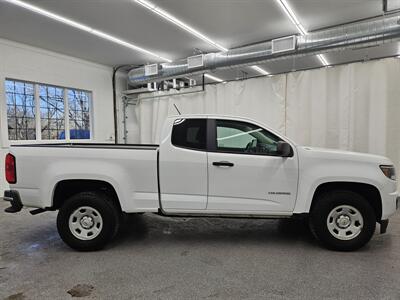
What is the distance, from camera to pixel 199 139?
3.49 metres

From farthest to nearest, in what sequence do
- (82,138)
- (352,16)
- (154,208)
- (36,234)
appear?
(82,138)
(352,16)
(36,234)
(154,208)

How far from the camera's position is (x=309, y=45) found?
551 cm

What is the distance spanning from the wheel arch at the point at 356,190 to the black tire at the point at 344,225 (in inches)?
4.0

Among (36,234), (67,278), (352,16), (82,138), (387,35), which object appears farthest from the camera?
(82,138)

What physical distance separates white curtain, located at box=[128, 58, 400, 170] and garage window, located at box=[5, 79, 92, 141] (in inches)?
171

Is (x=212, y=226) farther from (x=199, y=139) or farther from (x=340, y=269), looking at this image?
(x=340, y=269)

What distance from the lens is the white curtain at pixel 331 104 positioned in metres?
5.38

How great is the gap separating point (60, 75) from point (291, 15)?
247 inches

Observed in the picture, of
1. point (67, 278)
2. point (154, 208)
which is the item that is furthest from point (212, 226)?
point (67, 278)

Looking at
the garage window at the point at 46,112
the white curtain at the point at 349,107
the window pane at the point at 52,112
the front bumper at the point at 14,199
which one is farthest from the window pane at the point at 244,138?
the window pane at the point at 52,112

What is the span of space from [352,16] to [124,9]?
4.40m

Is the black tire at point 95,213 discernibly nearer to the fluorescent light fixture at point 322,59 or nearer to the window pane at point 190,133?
the window pane at point 190,133

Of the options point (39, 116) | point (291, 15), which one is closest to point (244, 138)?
point (291, 15)

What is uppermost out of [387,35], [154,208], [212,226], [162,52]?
[162,52]
